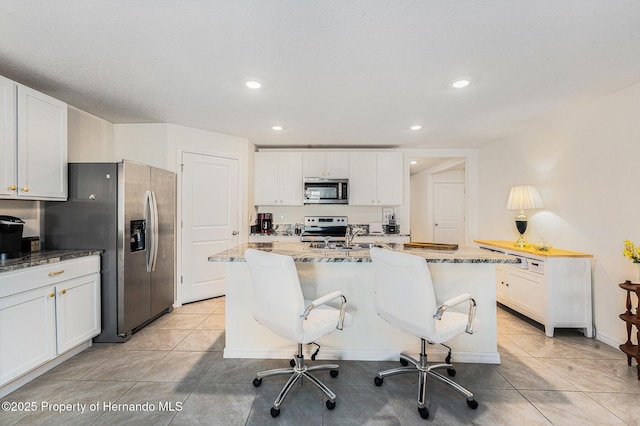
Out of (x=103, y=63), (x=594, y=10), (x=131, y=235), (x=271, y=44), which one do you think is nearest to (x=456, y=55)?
(x=594, y=10)

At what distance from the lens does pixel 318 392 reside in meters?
1.97

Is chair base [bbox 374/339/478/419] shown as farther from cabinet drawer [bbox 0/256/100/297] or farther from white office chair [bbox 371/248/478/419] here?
cabinet drawer [bbox 0/256/100/297]

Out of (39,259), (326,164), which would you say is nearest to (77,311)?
(39,259)

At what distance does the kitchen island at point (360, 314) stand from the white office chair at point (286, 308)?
46 cm

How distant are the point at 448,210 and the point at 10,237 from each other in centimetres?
740

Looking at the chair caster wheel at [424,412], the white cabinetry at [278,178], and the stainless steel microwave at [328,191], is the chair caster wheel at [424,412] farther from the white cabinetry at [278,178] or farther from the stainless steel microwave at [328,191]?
the white cabinetry at [278,178]

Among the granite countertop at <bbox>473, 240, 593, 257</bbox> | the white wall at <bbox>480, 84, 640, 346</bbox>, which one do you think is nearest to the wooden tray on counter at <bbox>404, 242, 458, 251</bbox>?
the granite countertop at <bbox>473, 240, 593, 257</bbox>

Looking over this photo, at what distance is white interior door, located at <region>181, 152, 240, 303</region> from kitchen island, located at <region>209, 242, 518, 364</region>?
169cm

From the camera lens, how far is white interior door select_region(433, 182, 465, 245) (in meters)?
6.99

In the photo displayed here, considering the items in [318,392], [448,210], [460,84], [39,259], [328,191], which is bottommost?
[318,392]

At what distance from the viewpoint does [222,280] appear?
13.5 feet

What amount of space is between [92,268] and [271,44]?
2.54 meters

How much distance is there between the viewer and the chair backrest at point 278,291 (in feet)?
5.60

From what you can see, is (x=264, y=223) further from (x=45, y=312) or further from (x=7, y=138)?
(x=7, y=138)
